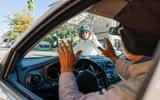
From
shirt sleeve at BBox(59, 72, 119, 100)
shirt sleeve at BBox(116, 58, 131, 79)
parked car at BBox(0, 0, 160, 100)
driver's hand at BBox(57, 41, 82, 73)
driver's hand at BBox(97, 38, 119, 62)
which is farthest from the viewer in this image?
driver's hand at BBox(97, 38, 119, 62)

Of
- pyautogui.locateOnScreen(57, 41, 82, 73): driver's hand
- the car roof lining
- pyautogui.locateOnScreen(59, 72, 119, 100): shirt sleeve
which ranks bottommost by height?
pyautogui.locateOnScreen(59, 72, 119, 100): shirt sleeve

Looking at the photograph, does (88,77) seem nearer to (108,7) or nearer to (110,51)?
(110,51)

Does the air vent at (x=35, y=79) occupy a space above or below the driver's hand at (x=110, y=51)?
below

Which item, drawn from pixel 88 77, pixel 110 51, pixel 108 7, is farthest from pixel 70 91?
pixel 110 51

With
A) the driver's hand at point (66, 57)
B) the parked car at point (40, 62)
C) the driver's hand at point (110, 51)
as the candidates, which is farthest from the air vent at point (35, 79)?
the driver's hand at point (66, 57)

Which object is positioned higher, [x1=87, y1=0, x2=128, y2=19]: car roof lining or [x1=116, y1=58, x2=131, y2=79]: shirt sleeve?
[x1=87, y1=0, x2=128, y2=19]: car roof lining

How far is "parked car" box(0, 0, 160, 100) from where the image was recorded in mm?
1938

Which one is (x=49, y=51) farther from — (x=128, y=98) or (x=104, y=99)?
(x=128, y=98)

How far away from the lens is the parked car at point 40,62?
1938mm

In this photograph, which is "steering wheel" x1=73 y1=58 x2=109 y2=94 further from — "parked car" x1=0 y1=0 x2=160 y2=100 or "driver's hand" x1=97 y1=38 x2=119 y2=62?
"driver's hand" x1=97 y1=38 x2=119 y2=62

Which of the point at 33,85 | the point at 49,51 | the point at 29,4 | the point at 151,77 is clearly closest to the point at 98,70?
the point at 49,51

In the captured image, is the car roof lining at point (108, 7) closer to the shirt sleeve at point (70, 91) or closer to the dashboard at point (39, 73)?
the shirt sleeve at point (70, 91)

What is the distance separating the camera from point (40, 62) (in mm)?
2994

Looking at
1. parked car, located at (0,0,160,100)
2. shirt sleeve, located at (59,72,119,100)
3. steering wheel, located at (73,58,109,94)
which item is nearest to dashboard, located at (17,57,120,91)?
parked car, located at (0,0,160,100)
